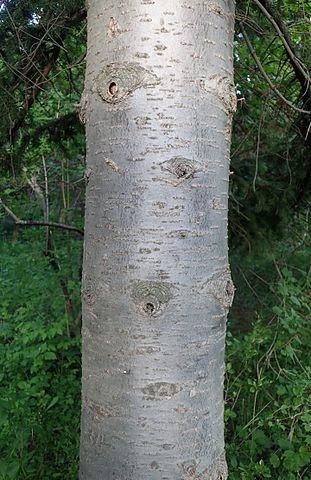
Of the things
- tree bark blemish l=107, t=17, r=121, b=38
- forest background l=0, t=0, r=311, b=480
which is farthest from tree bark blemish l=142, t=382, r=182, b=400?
forest background l=0, t=0, r=311, b=480

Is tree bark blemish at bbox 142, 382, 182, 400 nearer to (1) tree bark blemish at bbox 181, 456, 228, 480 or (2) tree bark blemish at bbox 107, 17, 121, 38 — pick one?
(1) tree bark blemish at bbox 181, 456, 228, 480

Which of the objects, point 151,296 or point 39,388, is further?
point 39,388

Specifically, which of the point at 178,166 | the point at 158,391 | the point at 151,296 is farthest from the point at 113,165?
the point at 158,391

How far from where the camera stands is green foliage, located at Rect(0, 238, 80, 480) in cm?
267

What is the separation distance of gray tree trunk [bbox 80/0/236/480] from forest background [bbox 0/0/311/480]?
54 cm

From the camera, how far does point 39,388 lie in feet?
11.3

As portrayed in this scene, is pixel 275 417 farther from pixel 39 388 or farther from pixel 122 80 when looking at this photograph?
pixel 122 80

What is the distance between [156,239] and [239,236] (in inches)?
121

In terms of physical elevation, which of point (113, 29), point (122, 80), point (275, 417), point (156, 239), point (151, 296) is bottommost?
point (275, 417)

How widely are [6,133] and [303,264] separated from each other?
4020 mm

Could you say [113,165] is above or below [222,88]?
below

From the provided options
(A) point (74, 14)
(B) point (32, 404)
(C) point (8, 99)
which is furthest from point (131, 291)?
(B) point (32, 404)

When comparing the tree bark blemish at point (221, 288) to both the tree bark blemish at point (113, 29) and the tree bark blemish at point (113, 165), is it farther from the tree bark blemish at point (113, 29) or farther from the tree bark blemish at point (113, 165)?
the tree bark blemish at point (113, 29)

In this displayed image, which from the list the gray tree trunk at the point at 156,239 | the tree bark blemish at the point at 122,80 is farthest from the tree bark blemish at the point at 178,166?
the tree bark blemish at the point at 122,80
